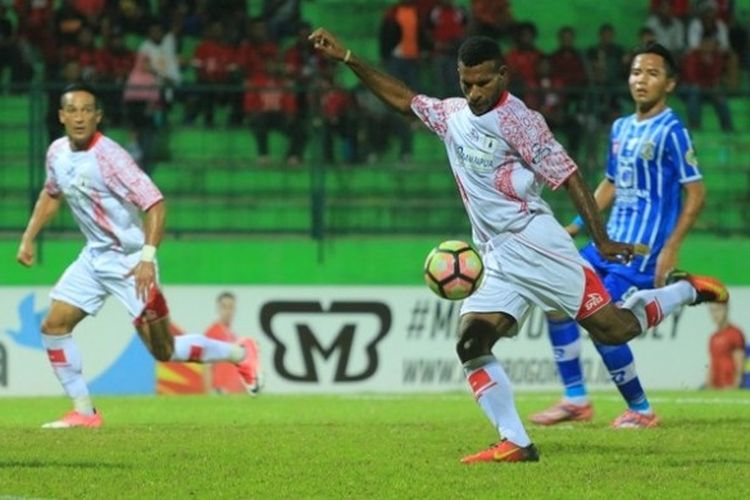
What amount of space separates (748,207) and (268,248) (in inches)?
218

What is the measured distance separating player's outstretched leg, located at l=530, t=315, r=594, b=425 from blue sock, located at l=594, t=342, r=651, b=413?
624 millimetres

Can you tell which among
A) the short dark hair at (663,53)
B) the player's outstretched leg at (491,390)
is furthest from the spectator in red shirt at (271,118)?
the player's outstretched leg at (491,390)

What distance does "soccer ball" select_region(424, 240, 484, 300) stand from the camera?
10.2 metres

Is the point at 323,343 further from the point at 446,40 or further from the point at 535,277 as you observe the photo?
the point at 535,277

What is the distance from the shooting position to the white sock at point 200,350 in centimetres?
1335

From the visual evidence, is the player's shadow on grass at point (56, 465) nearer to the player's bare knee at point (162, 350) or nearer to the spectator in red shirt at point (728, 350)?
the player's bare knee at point (162, 350)

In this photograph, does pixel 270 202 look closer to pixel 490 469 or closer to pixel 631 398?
pixel 631 398

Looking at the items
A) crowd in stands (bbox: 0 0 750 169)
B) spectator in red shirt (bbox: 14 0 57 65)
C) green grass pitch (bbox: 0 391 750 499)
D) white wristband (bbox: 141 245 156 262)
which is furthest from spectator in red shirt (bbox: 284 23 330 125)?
white wristband (bbox: 141 245 156 262)

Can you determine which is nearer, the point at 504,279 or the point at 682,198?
the point at 504,279

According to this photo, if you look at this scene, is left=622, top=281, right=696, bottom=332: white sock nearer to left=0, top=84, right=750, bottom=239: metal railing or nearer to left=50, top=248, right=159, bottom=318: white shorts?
left=50, top=248, right=159, bottom=318: white shorts

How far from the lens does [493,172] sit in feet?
32.4

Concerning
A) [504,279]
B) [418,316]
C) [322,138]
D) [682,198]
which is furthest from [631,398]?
[322,138]

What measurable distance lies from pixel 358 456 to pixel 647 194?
120 inches

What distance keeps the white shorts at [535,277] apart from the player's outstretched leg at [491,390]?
15cm
